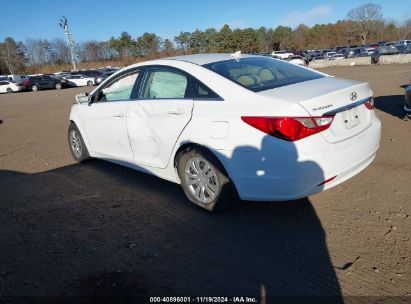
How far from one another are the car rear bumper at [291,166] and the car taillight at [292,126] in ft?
0.18

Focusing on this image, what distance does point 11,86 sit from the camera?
36.6 metres

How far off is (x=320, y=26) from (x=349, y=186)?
120077 millimetres

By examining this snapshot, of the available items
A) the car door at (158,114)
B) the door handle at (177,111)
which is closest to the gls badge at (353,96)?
the car door at (158,114)

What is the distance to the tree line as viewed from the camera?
99.7m

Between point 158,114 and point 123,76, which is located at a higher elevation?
point 123,76

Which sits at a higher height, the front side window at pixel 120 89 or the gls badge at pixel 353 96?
the front side window at pixel 120 89

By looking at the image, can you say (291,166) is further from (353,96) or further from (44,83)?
(44,83)

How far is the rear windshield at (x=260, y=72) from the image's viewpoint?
3822 millimetres

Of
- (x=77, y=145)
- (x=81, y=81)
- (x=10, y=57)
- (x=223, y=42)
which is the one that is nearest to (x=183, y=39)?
(x=223, y=42)

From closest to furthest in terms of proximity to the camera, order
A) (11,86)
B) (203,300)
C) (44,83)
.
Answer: (203,300), (44,83), (11,86)

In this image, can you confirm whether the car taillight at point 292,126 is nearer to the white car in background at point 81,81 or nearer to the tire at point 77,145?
the tire at point 77,145

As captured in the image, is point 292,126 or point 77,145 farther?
point 77,145

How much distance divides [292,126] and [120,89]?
2.73m

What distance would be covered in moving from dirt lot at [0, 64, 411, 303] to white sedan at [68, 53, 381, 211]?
1.32ft
